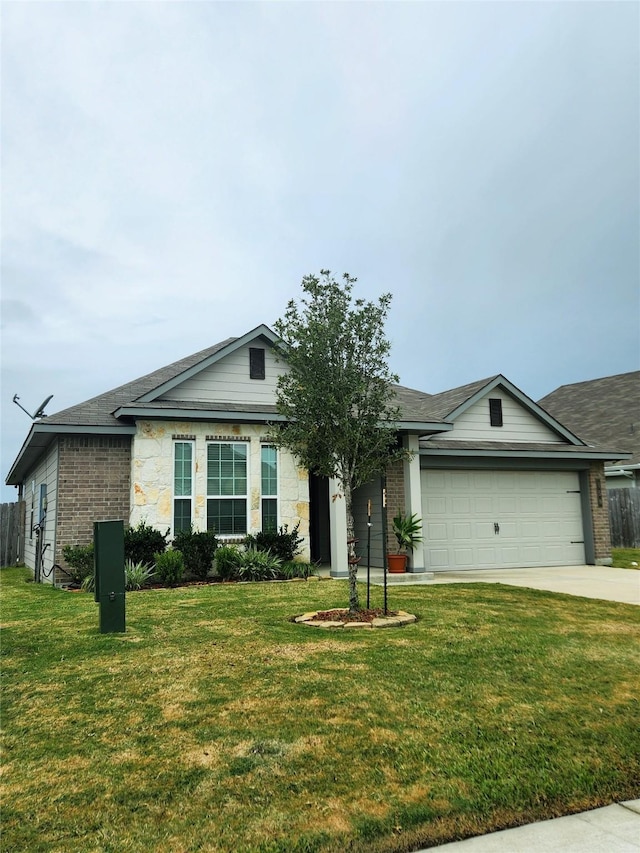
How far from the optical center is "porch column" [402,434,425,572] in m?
14.3

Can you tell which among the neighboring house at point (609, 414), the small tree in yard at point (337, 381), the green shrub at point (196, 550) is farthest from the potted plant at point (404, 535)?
the neighboring house at point (609, 414)

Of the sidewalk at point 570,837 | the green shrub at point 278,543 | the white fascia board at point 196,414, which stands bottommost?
the sidewalk at point 570,837

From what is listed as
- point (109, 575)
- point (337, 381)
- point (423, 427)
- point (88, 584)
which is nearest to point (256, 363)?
point (423, 427)

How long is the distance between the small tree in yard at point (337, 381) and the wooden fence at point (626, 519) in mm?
16192

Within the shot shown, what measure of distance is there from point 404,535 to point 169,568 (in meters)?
5.10

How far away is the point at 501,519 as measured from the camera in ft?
53.3

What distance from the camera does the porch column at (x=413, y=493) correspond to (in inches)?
564

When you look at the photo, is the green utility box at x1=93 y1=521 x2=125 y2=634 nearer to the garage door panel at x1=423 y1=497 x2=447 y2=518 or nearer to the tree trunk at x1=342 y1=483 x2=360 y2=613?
the tree trunk at x1=342 y1=483 x2=360 y2=613

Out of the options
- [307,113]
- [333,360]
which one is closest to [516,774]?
[333,360]

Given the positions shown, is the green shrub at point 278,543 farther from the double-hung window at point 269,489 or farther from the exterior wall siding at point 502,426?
the exterior wall siding at point 502,426

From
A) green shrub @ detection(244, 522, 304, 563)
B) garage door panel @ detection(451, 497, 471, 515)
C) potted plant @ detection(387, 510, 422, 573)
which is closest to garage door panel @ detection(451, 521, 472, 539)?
garage door panel @ detection(451, 497, 471, 515)

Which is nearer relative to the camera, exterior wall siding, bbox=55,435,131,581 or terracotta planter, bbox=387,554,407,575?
exterior wall siding, bbox=55,435,131,581

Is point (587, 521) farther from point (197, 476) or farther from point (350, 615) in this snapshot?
point (350, 615)

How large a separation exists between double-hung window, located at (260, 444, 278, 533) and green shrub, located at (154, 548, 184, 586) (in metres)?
2.21
